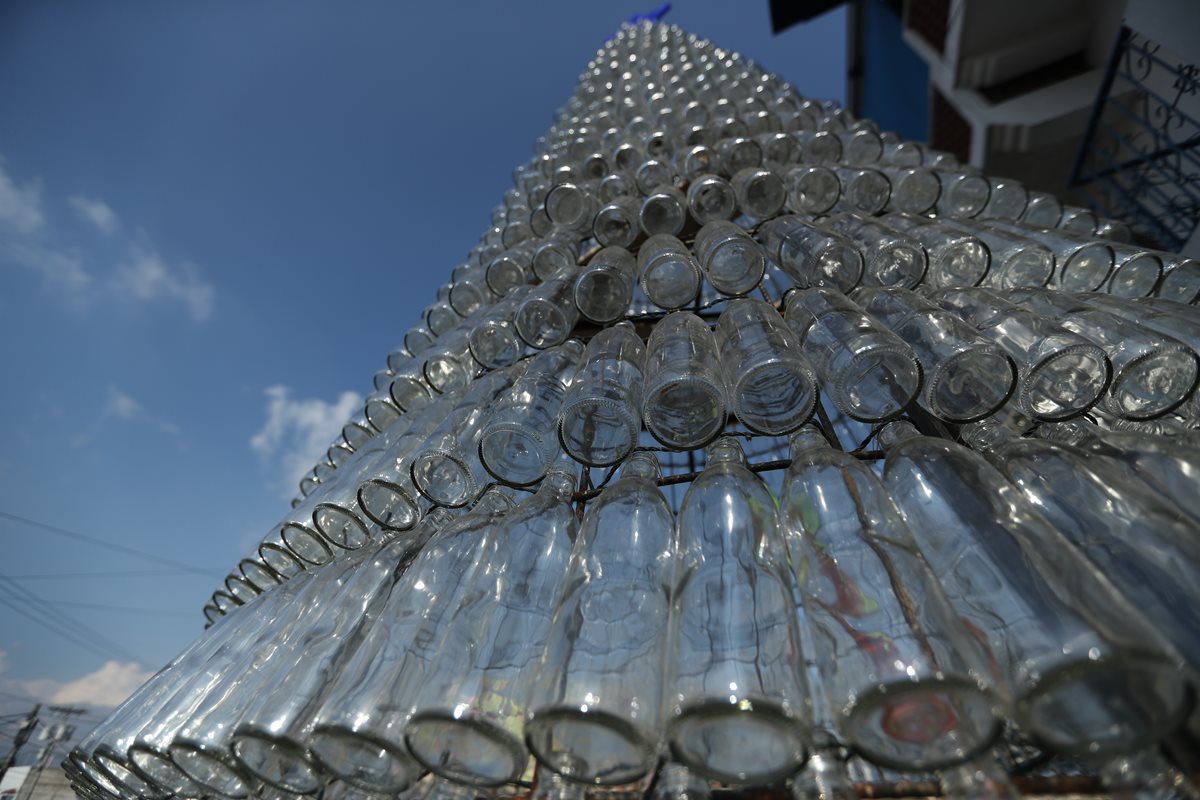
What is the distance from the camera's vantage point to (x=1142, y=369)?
922 mm

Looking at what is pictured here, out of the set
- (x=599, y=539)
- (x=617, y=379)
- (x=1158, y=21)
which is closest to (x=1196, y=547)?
(x=599, y=539)

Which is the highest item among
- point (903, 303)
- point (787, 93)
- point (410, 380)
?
point (787, 93)

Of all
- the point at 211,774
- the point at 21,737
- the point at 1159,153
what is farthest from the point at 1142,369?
the point at 21,737

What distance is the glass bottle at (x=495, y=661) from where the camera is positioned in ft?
2.12

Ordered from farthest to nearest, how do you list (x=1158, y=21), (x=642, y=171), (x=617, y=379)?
1. (x=1158, y=21)
2. (x=642, y=171)
3. (x=617, y=379)

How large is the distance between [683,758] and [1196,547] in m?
0.58

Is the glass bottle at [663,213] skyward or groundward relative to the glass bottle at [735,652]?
skyward

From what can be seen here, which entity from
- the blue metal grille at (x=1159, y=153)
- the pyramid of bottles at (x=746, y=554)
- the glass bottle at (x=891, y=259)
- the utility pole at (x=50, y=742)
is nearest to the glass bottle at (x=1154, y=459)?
the pyramid of bottles at (x=746, y=554)

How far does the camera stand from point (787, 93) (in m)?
3.47

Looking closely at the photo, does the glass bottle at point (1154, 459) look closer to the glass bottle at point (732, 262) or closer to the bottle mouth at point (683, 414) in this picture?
the bottle mouth at point (683, 414)

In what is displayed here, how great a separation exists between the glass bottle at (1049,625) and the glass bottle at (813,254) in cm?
69

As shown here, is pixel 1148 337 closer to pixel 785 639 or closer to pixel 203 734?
pixel 785 639

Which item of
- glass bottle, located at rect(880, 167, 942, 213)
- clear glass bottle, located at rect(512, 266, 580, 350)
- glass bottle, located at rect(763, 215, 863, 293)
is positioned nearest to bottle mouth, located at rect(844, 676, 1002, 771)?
glass bottle, located at rect(763, 215, 863, 293)

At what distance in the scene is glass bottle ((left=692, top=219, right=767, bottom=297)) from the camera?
1432mm
